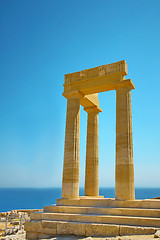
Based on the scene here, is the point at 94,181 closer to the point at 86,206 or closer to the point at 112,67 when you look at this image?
the point at 86,206

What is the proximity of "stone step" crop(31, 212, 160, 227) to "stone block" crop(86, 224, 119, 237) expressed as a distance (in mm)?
654

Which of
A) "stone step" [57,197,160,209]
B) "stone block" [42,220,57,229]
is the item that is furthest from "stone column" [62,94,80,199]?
"stone block" [42,220,57,229]

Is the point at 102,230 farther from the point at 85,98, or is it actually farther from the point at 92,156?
the point at 85,98

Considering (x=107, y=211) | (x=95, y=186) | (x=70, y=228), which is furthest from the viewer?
(x=95, y=186)

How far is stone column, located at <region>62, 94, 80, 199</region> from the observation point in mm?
23000

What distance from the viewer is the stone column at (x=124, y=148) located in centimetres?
2002

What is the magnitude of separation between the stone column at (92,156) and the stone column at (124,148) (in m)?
7.18

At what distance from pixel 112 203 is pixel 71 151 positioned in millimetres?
6947

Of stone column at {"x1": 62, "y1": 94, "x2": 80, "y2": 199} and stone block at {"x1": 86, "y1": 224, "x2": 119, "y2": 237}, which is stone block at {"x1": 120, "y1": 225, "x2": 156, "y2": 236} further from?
stone column at {"x1": 62, "y1": 94, "x2": 80, "y2": 199}

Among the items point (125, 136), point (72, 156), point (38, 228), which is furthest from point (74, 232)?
point (125, 136)

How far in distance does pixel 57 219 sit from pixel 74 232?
2252 mm

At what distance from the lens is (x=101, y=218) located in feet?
58.0

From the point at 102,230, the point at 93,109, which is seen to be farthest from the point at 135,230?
the point at 93,109

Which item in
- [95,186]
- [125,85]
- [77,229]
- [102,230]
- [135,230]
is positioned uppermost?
[125,85]
